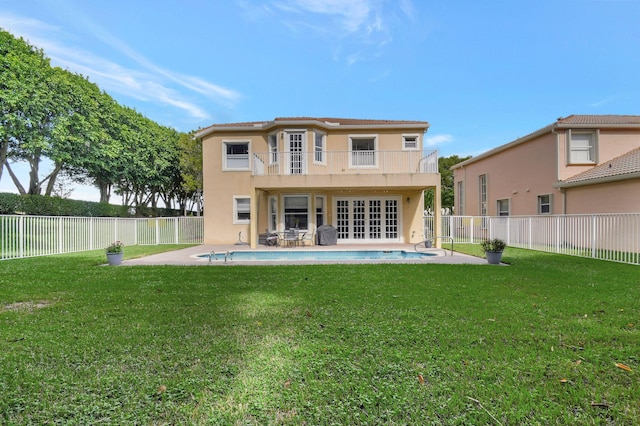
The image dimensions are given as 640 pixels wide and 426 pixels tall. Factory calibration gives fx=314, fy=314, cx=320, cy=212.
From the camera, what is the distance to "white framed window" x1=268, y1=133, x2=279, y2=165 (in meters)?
16.4

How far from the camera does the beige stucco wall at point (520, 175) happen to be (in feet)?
52.1

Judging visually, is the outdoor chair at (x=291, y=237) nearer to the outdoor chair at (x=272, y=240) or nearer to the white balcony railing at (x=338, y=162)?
the outdoor chair at (x=272, y=240)

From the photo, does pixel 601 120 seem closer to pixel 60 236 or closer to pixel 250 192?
pixel 250 192

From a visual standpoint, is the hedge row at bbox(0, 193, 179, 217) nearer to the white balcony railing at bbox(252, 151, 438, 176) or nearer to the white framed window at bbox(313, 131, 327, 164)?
the white balcony railing at bbox(252, 151, 438, 176)

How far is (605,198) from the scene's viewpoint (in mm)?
13227

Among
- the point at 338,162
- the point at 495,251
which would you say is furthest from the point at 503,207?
the point at 495,251

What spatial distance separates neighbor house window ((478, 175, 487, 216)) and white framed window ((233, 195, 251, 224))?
639 inches

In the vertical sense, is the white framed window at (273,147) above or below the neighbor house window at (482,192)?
above

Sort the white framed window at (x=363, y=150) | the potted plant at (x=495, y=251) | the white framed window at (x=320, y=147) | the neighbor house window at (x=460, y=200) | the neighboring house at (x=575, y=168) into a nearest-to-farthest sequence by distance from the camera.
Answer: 1. the potted plant at (x=495, y=251)
2. the neighboring house at (x=575, y=168)
3. the white framed window at (x=320, y=147)
4. the white framed window at (x=363, y=150)
5. the neighbor house window at (x=460, y=200)

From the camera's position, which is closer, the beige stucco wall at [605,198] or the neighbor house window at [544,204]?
the beige stucco wall at [605,198]

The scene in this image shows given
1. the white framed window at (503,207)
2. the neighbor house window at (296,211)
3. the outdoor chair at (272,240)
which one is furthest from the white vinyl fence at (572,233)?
the outdoor chair at (272,240)

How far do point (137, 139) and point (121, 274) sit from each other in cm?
2173

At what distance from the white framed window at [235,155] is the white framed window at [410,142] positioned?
8.45 m

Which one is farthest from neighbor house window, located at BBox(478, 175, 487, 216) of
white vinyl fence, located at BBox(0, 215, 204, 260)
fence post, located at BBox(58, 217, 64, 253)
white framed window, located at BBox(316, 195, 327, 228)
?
fence post, located at BBox(58, 217, 64, 253)
